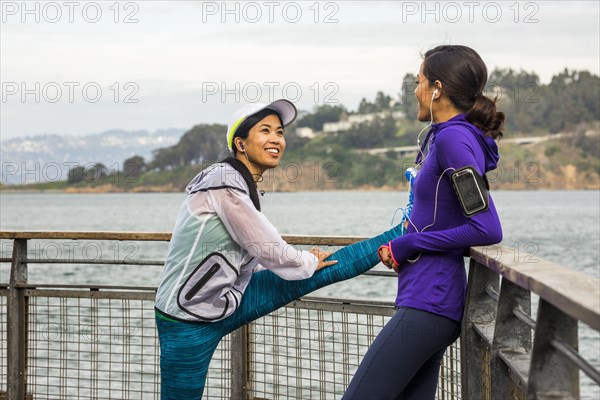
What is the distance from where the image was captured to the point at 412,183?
3174 mm

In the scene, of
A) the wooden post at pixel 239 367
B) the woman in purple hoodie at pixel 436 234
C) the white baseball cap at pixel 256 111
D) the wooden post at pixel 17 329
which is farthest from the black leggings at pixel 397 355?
the wooden post at pixel 17 329

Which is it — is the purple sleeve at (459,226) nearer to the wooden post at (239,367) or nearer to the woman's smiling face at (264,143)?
the woman's smiling face at (264,143)

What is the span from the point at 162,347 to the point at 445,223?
112 centimetres

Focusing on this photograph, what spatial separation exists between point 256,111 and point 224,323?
30.6 inches

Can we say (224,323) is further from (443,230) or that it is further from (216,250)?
(443,230)

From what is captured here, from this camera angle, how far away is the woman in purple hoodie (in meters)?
2.87

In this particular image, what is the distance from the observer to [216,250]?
323 cm

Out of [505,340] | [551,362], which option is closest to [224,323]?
[505,340]

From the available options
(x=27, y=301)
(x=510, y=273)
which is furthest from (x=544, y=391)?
(x=27, y=301)

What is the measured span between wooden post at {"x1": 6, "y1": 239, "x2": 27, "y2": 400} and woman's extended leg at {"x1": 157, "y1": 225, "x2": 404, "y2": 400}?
2136mm

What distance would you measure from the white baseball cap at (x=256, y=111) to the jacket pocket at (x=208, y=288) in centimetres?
47

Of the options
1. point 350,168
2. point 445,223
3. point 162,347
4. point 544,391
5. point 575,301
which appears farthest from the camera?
point 350,168

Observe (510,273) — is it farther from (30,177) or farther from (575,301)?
(30,177)

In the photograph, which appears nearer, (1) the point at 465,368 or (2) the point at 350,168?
(1) the point at 465,368
